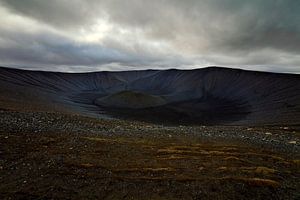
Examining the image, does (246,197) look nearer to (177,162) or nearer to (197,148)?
(177,162)

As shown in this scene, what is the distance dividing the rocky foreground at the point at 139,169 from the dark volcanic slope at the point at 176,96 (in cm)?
3135

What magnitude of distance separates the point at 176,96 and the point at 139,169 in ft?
335

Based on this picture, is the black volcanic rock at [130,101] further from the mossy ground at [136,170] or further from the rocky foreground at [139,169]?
the mossy ground at [136,170]

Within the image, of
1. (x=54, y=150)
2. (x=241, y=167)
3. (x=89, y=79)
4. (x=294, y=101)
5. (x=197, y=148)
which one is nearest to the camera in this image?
(x=241, y=167)

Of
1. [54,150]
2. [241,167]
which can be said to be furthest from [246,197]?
[54,150]

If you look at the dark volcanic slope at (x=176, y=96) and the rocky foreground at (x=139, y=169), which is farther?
the dark volcanic slope at (x=176, y=96)

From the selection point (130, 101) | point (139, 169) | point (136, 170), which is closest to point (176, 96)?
point (130, 101)

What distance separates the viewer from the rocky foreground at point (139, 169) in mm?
9125

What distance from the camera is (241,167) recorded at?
11.8m

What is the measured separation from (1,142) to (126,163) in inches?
278

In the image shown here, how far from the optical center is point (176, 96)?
11256cm

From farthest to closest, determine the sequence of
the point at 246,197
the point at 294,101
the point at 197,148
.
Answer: the point at 294,101 < the point at 197,148 < the point at 246,197

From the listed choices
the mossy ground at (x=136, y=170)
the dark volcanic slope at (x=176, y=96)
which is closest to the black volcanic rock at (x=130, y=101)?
the dark volcanic slope at (x=176, y=96)

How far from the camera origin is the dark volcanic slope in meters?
59.0
